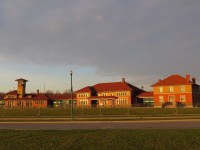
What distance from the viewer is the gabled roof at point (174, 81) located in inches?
3088

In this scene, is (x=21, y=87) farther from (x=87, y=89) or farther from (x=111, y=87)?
(x=111, y=87)

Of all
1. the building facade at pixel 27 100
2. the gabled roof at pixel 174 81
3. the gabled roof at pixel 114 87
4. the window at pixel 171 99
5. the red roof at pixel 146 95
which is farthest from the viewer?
the building facade at pixel 27 100

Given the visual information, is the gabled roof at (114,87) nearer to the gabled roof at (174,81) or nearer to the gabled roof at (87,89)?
the gabled roof at (87,89)

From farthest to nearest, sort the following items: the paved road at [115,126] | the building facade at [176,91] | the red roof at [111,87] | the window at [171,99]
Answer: the red roof at [111,87] < the window at [171,99] < the building facade at [176,91] < the paved road at [115,126]

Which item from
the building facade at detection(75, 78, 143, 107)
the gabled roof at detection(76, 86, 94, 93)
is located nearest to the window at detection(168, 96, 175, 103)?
the building facade at detection(75, 78, 143, 107)

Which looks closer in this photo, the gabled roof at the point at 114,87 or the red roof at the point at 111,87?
the gabled roof at the point at 114,87

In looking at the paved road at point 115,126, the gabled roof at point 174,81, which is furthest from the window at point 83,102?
the paved road at point 115,126

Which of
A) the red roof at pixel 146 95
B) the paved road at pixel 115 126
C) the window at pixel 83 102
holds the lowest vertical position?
the paved road at pixel 115 126
